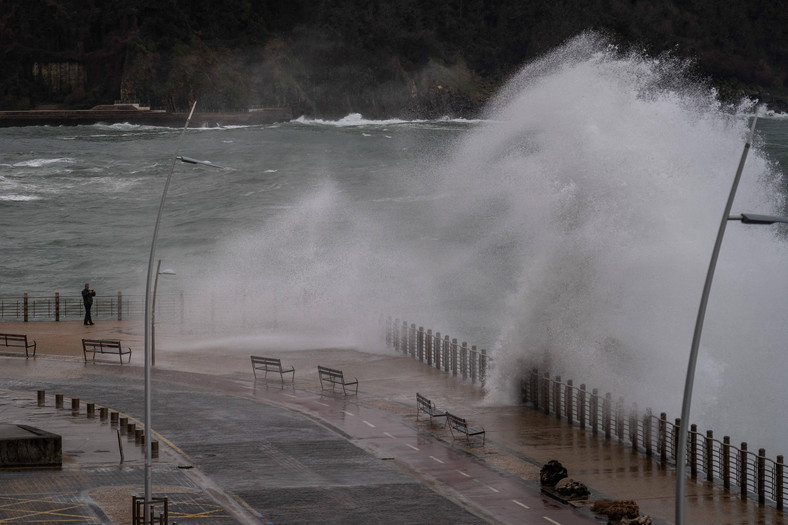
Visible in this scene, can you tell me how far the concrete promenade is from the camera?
2117cm

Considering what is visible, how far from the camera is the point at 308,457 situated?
25.4 meters

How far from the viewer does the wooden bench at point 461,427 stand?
26.8 metres

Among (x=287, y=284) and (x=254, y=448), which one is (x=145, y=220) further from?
(x=254, y=448)

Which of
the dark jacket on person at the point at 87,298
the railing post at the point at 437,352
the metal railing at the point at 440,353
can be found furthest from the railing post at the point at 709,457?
the dark jacket on person at the point at 87,298

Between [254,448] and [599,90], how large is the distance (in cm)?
1983

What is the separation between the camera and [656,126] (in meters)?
38.9

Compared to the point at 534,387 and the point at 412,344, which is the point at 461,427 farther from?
the point at 412,344

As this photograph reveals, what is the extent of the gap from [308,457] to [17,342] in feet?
65.1

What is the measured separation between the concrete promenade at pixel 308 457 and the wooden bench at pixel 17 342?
247 cm

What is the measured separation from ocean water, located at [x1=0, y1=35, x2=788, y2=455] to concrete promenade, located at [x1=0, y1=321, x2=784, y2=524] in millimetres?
4221

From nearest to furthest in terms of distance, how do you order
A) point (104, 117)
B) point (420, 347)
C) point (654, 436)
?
1. point (654, 436)
2. point (420, 347)
3. point (104, 117)

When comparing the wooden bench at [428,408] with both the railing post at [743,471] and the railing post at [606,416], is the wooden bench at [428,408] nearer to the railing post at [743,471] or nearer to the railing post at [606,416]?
the railing post at [606,416]

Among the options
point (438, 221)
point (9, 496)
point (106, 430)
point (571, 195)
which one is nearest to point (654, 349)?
point (571, 195)

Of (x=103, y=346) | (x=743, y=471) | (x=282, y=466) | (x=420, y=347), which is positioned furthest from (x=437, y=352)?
(x=743, y=471)
